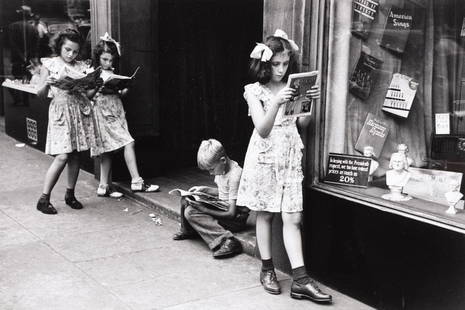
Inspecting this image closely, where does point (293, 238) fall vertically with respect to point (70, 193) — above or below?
above

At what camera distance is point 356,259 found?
4367 millimetres

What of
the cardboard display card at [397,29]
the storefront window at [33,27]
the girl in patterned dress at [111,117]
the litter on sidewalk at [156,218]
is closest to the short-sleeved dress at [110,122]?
the girl in patterned dress at [111,117]

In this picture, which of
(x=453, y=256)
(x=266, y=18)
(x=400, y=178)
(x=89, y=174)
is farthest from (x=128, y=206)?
(x=453, y=256)

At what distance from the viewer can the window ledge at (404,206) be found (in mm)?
3894

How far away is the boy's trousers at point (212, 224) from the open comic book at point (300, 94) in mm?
1396

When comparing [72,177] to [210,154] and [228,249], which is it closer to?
[210,154]

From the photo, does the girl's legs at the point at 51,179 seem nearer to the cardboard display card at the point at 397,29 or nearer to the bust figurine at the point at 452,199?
the cardboard display card at the point at 397,29

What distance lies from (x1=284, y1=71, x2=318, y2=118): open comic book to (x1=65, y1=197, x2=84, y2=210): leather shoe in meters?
3.21

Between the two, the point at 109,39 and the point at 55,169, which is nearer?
the point at 55,169

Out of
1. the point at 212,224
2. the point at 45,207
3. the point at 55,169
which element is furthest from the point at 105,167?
the point at 212,224

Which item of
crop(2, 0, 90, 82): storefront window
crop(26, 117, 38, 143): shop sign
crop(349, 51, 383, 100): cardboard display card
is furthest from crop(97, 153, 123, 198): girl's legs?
crop(349, 51, 383, 100): cardboard display card

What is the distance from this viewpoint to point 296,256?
14.6ft

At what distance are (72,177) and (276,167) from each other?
9.84 feet

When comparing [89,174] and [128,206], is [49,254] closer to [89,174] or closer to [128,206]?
[128,206]
